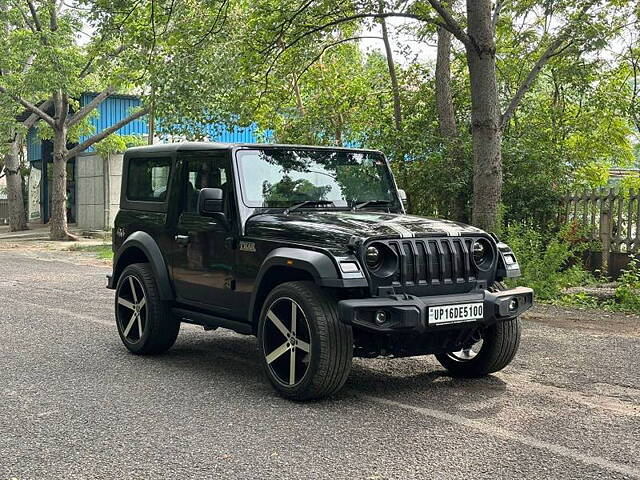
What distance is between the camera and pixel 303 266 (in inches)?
235

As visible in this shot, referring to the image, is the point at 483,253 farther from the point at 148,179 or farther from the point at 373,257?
the point at 148,179

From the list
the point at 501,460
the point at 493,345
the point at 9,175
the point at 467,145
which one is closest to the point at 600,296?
the point at 467,145

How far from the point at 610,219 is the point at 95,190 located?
23.0 m

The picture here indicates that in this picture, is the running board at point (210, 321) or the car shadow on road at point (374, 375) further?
the running board at point (210, 321)

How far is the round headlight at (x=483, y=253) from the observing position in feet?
21.2

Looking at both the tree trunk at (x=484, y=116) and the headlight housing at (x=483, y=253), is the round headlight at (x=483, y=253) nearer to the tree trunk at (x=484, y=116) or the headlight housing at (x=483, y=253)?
the headlight housing at (x=483, y=253)

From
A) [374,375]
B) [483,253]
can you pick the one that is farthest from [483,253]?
[374,375]

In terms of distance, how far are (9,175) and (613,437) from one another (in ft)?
107

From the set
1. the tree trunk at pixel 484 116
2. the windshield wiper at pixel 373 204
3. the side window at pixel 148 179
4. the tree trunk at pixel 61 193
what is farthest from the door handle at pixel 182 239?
the tree trunk at pixel 61 193

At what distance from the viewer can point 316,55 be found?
53.9 feet

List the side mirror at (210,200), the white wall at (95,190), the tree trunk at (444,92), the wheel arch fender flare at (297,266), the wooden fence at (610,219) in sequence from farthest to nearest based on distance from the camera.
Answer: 1. the white wall at (95,190)
2. the tree trunk at (444,92)
3. the wooden fence at (610,219)
4. the side mirror at (210,200)
5. the wheel arch fender flare at (297,266)

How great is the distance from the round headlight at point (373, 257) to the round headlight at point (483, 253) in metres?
0.92

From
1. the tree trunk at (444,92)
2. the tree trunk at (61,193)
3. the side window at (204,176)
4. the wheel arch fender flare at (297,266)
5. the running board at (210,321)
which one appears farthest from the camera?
the tree trunk at (61,193)

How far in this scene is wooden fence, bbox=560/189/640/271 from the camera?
1392 cm
